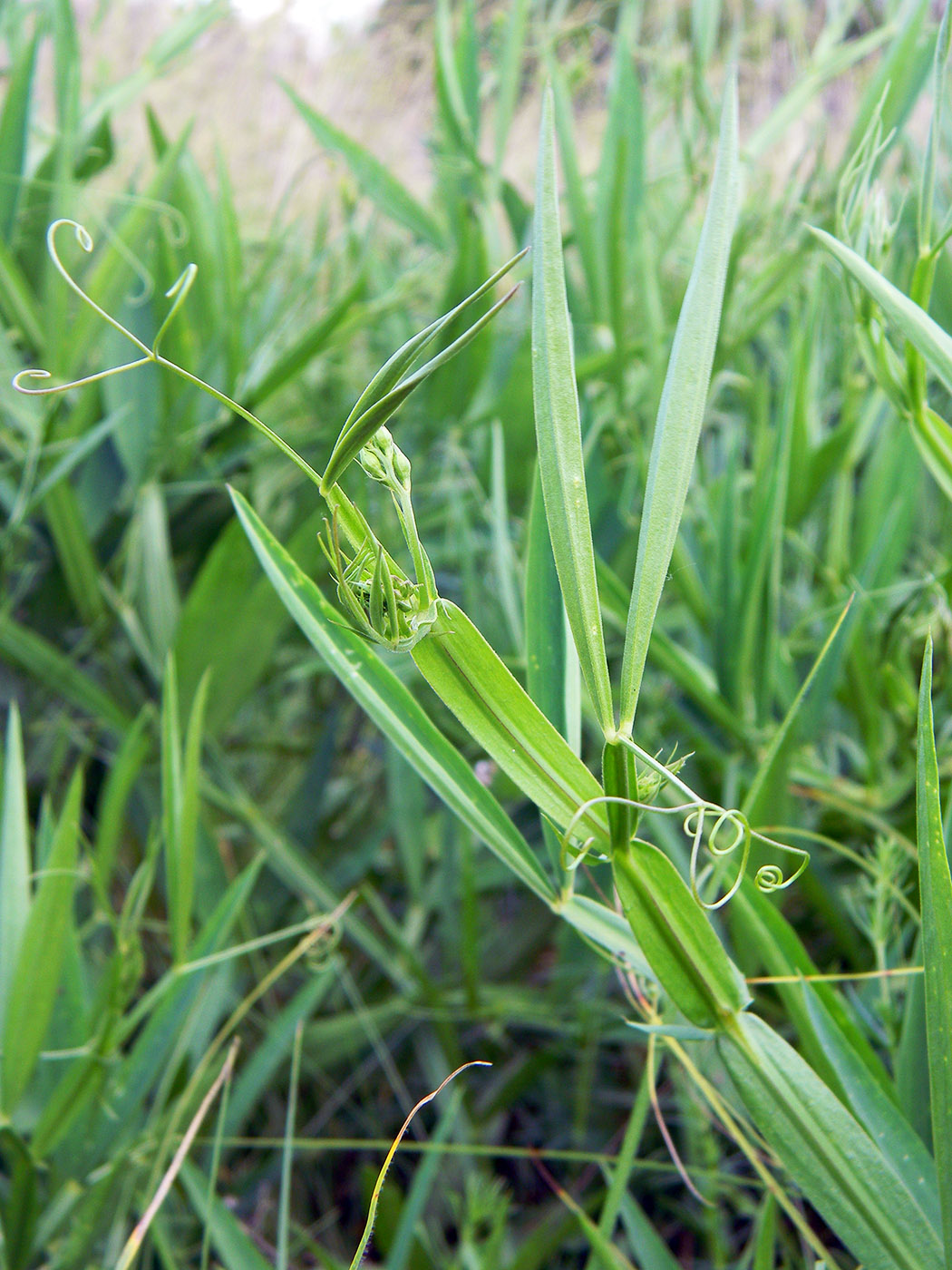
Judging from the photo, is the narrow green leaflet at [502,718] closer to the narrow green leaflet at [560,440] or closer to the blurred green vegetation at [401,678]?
the narrow green leaflet at [560,440]

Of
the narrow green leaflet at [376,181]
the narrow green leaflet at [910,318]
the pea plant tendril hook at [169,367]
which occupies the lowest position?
the narrow green leaflet at [910,318]

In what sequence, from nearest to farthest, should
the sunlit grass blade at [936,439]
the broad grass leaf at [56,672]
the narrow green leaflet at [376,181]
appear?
1. the sunlit grass blade at [936,439]
2. the broad grass leaf at [56,672]
3. the narrow green leaflet at [376,181]

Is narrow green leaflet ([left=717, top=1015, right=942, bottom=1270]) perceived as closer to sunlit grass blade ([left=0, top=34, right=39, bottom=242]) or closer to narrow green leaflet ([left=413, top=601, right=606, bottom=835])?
narrow green leaflet ([left=413, top=601, right=606, bottom=835])

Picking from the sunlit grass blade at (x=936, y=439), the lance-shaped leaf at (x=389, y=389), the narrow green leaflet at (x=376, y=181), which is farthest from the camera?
the narrow green leaflet at (x=376, y=181)

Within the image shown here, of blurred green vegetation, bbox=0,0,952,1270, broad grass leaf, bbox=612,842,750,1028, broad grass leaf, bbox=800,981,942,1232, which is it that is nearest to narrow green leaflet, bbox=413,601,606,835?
broad grass leaf, bbox=612,842,750,1028

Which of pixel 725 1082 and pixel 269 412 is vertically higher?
pixel 269 412

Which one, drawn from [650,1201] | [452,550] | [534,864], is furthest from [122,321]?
[650,1201]

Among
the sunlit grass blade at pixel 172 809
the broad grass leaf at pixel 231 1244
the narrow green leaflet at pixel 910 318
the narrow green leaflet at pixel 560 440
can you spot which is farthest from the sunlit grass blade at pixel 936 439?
the broad grass leaf at pixel 231 1244

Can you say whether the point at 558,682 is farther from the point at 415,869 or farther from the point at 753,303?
the point at 753,303
